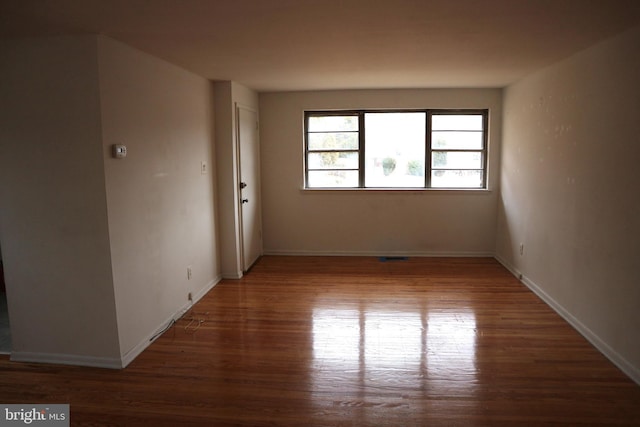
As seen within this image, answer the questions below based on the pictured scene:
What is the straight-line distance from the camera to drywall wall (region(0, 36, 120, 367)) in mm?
2672

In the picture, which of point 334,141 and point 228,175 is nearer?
point 228,175

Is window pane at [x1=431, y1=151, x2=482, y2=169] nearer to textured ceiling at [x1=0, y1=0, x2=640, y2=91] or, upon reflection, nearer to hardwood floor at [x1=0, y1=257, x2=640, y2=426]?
textured ceiling at [x1=0, y1=0, x2=640, y2=91]

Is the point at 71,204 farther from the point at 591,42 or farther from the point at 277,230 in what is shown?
the point at 591,42

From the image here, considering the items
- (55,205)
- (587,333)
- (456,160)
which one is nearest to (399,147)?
(456,160)

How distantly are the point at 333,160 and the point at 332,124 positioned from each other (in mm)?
490

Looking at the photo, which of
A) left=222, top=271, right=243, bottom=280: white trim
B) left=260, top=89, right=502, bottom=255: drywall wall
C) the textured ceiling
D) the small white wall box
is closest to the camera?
the textured ceiling

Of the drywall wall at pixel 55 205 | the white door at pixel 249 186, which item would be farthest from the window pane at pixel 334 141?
the drywall wall at pixel 55 205

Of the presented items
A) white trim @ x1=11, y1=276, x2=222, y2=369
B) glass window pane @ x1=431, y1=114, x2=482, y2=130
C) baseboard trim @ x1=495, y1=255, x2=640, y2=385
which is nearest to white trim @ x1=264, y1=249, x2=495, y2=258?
baseboard trim @ x1=495, y1=255, x2=640, y2=385

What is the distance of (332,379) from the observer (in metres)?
2.70

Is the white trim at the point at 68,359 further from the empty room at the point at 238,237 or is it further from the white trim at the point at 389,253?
the white trim at the point at 389,253

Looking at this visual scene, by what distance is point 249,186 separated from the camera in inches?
209

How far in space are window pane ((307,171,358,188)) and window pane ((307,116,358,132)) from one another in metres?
0.59

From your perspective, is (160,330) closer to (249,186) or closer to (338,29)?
(249,186)

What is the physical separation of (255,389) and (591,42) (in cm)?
335
